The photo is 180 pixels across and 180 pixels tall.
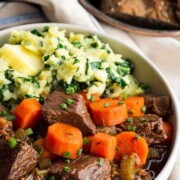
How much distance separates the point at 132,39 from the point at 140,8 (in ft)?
1.15

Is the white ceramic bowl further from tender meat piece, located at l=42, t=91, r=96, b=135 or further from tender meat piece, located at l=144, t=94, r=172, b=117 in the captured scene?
tender meat piece, located at l=42, t=91, r=96, b=135

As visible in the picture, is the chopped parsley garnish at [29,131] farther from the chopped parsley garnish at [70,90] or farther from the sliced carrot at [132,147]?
the sliced carrot at [132,147]

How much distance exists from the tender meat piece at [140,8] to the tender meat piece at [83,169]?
7.34 ft

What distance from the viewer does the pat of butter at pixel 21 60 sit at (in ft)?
13.0

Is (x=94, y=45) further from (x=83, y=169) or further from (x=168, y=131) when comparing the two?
(x=83, y=169)

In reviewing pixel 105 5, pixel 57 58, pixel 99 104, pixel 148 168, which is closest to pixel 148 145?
pixel 148 168

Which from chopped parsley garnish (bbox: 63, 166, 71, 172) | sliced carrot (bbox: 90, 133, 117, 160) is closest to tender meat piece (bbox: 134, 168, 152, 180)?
sliced carrot (bbox: 90, 133, 117, 160)

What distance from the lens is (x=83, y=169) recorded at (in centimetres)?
326

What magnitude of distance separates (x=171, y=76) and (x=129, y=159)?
1.71 meters

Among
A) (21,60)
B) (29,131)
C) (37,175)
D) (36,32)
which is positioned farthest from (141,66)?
(37,175)

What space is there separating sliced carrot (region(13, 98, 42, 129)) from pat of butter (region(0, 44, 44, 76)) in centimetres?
33

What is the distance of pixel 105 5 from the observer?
17.2ft

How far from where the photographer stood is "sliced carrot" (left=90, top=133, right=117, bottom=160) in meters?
3.46

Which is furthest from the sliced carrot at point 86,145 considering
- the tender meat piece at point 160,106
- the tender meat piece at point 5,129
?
the tender meat piece at point 160,106
